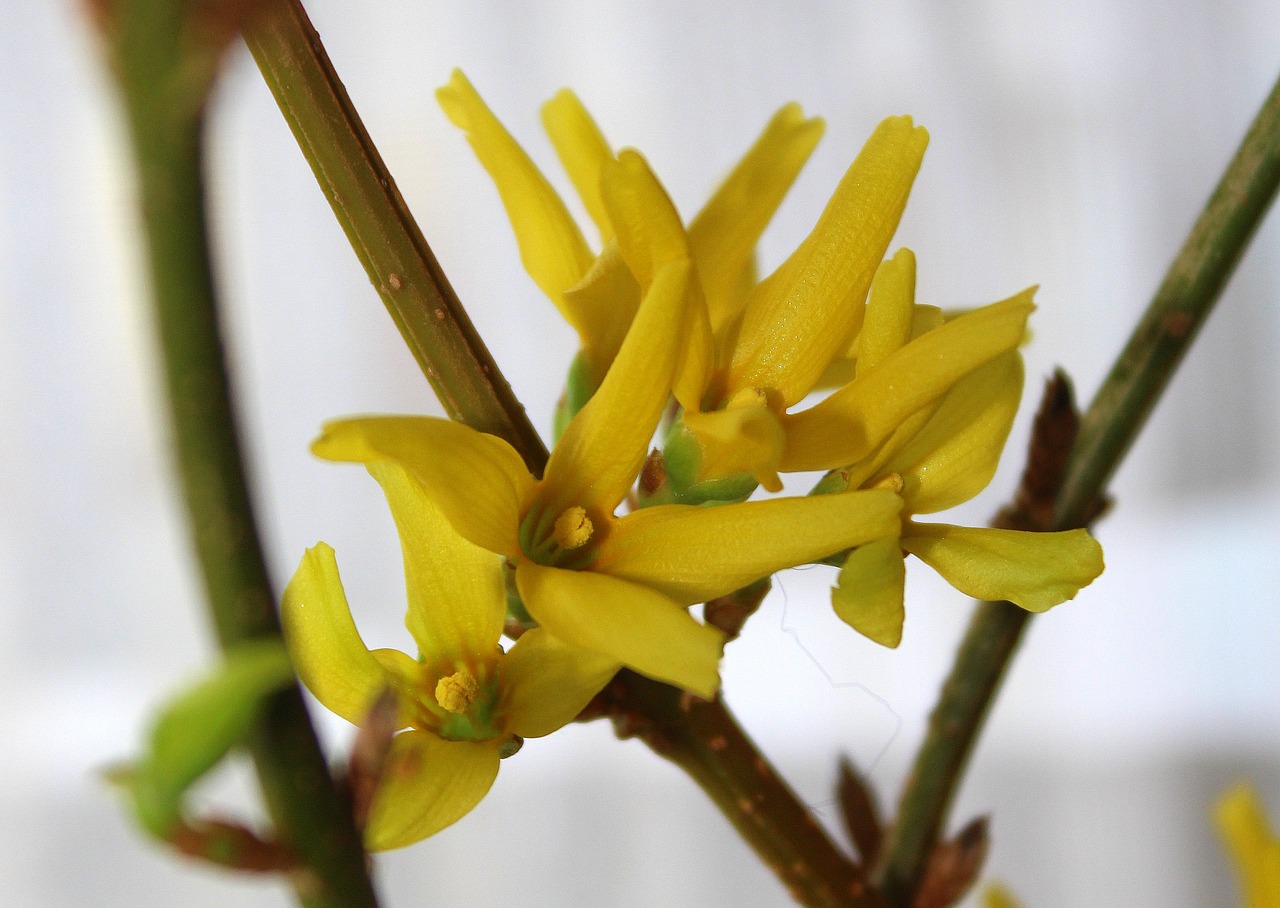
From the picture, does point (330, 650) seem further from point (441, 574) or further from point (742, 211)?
point (742, 211)

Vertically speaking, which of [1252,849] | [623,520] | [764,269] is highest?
[764,269]

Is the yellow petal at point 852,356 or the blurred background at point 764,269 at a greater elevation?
the blurred background at point 764,269

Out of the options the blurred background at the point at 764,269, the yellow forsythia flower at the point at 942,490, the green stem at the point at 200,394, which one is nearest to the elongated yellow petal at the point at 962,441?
the yellow forsythia flower at the point at 942,490

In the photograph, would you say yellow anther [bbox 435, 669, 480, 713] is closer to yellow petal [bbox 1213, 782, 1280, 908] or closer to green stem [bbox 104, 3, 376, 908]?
green stem [bbox 104, 3, 376, 908]

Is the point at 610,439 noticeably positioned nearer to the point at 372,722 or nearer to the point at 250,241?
the point at 372,722

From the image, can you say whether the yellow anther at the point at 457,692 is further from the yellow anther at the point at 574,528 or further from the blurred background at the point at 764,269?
the blurred background at the point at 764,269

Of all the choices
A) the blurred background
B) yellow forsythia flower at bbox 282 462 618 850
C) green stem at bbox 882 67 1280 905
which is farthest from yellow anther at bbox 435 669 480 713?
the blurred background

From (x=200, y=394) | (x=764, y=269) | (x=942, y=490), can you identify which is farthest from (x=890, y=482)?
(x=764, y=269)
